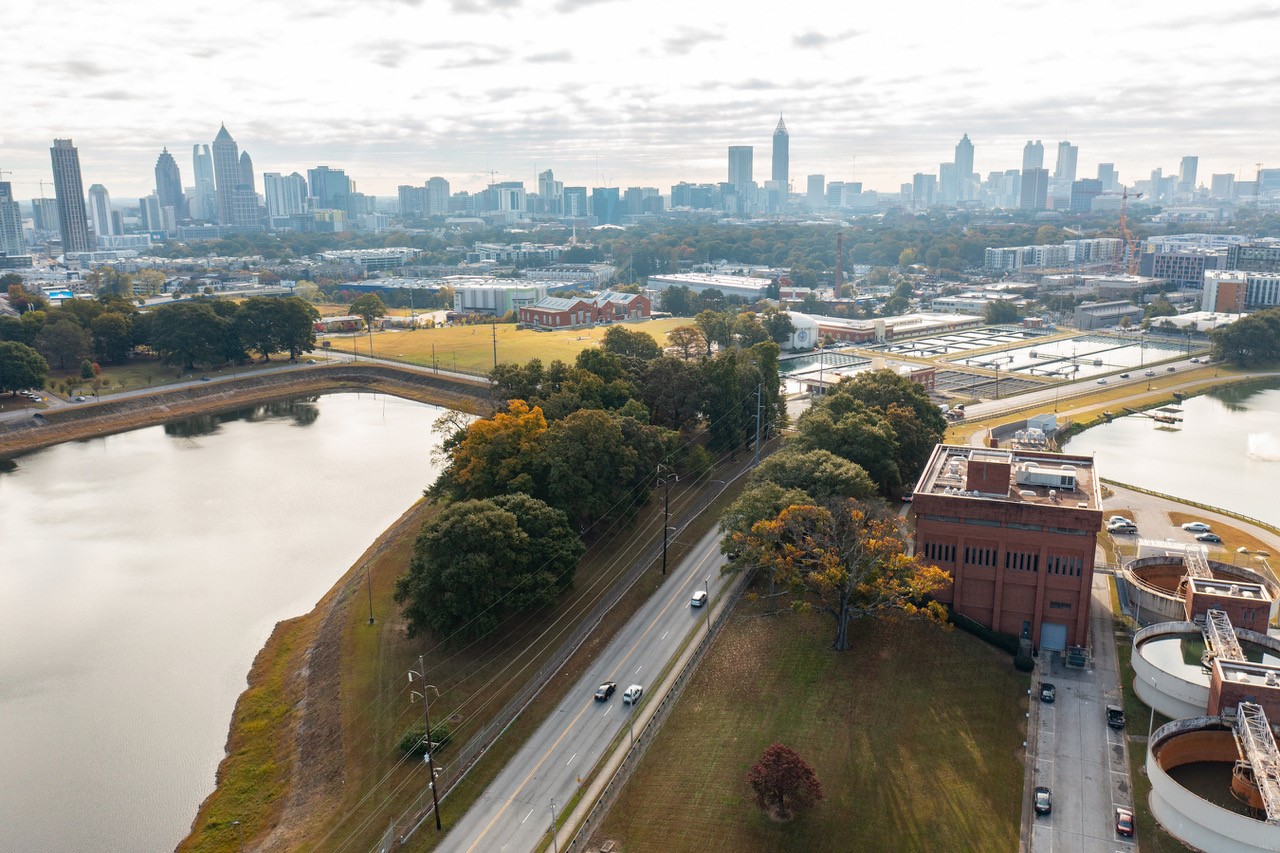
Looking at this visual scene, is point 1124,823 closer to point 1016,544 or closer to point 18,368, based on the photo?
point 1016,544

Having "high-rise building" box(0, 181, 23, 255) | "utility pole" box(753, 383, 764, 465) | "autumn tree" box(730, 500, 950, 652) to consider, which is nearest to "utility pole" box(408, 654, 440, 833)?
"autumn tree" box(730, 500, 950, 652)

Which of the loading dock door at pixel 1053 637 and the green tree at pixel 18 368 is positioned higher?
the green tree at pixel 18 368

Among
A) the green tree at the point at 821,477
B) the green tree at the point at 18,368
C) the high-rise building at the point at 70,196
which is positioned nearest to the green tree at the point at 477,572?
the green tree at the point at 821,477

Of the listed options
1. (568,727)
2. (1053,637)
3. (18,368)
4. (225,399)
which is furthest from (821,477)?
(18,368)

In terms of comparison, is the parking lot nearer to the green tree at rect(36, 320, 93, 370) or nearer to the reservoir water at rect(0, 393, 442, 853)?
the reservoir water at rect(0, 393, 442, 853)

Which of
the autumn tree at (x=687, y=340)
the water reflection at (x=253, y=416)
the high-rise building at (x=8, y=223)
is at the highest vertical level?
the high-rise building at (x=8, y=223)

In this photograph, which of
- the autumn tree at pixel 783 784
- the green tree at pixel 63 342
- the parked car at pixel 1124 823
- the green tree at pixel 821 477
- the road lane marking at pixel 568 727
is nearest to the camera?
the parked car at pixel 1124 823

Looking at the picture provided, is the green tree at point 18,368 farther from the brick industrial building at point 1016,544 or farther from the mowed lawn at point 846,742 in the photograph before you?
the brick industrial building at point 1016,544
